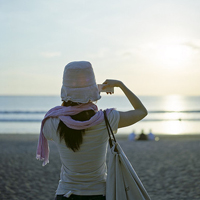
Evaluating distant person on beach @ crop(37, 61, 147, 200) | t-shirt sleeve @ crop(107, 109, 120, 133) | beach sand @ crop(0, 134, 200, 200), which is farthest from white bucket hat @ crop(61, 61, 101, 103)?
beach sand @ crop(0, 134, 200, 200)

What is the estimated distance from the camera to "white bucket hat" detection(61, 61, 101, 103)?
84.2 inches

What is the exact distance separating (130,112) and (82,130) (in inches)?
13.1

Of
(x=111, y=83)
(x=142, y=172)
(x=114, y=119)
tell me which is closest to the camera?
(x=114, y=119)

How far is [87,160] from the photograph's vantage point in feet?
7.15

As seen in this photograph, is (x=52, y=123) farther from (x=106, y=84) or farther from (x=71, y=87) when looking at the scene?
(x=106, y=84)

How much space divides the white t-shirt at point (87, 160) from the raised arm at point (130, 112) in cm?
5

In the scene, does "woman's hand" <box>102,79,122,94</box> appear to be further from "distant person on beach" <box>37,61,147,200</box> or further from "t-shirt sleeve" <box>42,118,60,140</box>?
"t-shirt sleeve" <box>42,118,60,140</box>

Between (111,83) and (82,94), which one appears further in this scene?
(111,83)

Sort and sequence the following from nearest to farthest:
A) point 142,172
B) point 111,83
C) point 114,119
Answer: point 114,119 → point 111,83 → point 142,172

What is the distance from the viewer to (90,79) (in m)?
2.16

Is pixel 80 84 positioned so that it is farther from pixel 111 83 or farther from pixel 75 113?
pixel 111 83

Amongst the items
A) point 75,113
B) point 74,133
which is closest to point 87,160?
point 74,133

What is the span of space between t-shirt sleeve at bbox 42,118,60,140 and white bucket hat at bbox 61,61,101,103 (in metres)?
0.16

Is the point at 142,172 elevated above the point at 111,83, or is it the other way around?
the point at 111,83
